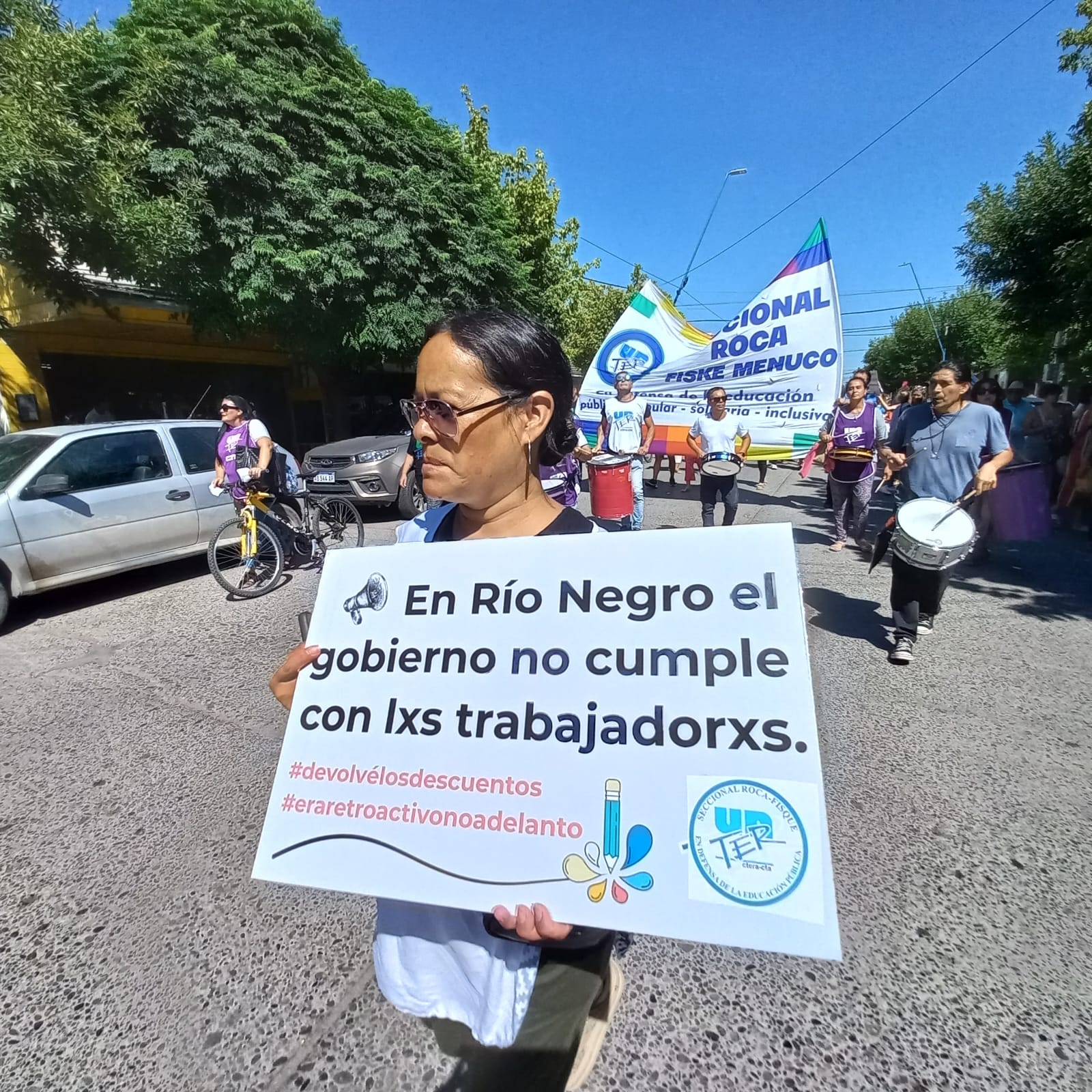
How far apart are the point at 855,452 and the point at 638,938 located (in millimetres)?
5663

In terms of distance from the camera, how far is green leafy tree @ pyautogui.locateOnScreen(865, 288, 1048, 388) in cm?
1426

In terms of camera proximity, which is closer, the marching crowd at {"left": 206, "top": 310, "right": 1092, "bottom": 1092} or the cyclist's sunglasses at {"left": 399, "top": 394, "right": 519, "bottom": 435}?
the marching crowd at {"left": 206, "top": 310, "right": 1092, "bottom": 1092}

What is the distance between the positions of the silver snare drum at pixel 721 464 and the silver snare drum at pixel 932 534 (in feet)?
8.28

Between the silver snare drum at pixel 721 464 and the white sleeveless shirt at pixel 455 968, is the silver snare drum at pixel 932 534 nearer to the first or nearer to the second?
the silver snare drum at pixel 721 464

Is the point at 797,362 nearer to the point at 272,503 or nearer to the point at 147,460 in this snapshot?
the point at 272,503

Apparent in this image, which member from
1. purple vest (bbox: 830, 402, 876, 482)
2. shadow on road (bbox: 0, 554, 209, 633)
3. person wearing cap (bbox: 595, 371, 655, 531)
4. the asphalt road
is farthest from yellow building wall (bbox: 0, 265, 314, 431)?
purple vest (bbox: 830, 402, 876, 482)

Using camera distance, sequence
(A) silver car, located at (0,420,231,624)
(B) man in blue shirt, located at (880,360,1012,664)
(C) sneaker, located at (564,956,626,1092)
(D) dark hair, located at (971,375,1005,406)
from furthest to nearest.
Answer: (D) dark hair, located at (971,375,1005,406), (A) silver car, located at (0,420,231,624), (B) man in blue shirt, located at (880,360,1012,664), (C) sneaker, located at (564,956,626,1092)

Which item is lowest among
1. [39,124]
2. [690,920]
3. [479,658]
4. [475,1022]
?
[475,1022]

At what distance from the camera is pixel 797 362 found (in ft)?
28.8

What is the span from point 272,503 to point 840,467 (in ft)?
19.7

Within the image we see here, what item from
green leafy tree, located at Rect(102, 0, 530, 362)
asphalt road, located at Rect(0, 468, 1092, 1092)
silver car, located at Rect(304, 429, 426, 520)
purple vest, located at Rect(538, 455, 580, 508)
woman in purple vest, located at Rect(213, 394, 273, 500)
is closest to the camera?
asphalt road, located at Rect(0, 468, 1092, 1092)

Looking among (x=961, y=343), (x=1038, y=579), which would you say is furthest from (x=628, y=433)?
(x=961, y=343)

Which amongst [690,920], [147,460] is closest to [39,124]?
[147,460]

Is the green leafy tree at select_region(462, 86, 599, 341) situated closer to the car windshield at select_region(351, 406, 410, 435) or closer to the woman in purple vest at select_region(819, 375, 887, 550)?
the car windshield at select_region(351, 406, 410, 435)
